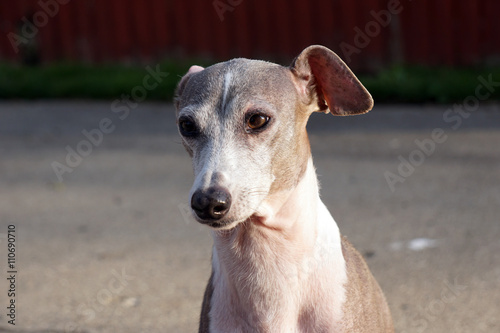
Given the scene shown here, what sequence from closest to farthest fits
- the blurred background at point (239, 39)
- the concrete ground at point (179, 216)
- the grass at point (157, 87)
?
1. the concrete ground at point (179, 216)
2. the grass at point (157, 87)
3. the blurred background at point (239, 39)

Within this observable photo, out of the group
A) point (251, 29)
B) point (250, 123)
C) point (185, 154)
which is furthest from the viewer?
point (251, 29)

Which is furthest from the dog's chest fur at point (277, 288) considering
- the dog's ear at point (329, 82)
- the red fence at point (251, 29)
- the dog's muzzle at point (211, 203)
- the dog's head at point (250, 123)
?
the red fence at point (251, 29)

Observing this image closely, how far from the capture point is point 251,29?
1073cm

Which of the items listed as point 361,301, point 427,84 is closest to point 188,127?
point 361,301

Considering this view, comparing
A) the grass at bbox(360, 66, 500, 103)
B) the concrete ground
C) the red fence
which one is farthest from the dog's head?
the red fence

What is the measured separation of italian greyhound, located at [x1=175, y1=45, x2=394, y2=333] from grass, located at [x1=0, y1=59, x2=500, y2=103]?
5.74 meters

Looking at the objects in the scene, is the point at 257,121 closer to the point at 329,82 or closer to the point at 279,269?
the point at 329,82

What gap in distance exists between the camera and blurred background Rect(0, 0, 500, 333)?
4.84 meters

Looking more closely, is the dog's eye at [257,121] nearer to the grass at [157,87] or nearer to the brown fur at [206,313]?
the brown fur at [206,313]

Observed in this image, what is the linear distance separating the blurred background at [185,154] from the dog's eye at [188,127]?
1805 mm

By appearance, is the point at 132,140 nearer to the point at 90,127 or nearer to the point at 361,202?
the point at 90,127

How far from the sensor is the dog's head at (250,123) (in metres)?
2.69

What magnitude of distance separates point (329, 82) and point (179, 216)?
10.7 feet

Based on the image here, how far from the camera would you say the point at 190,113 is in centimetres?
289
